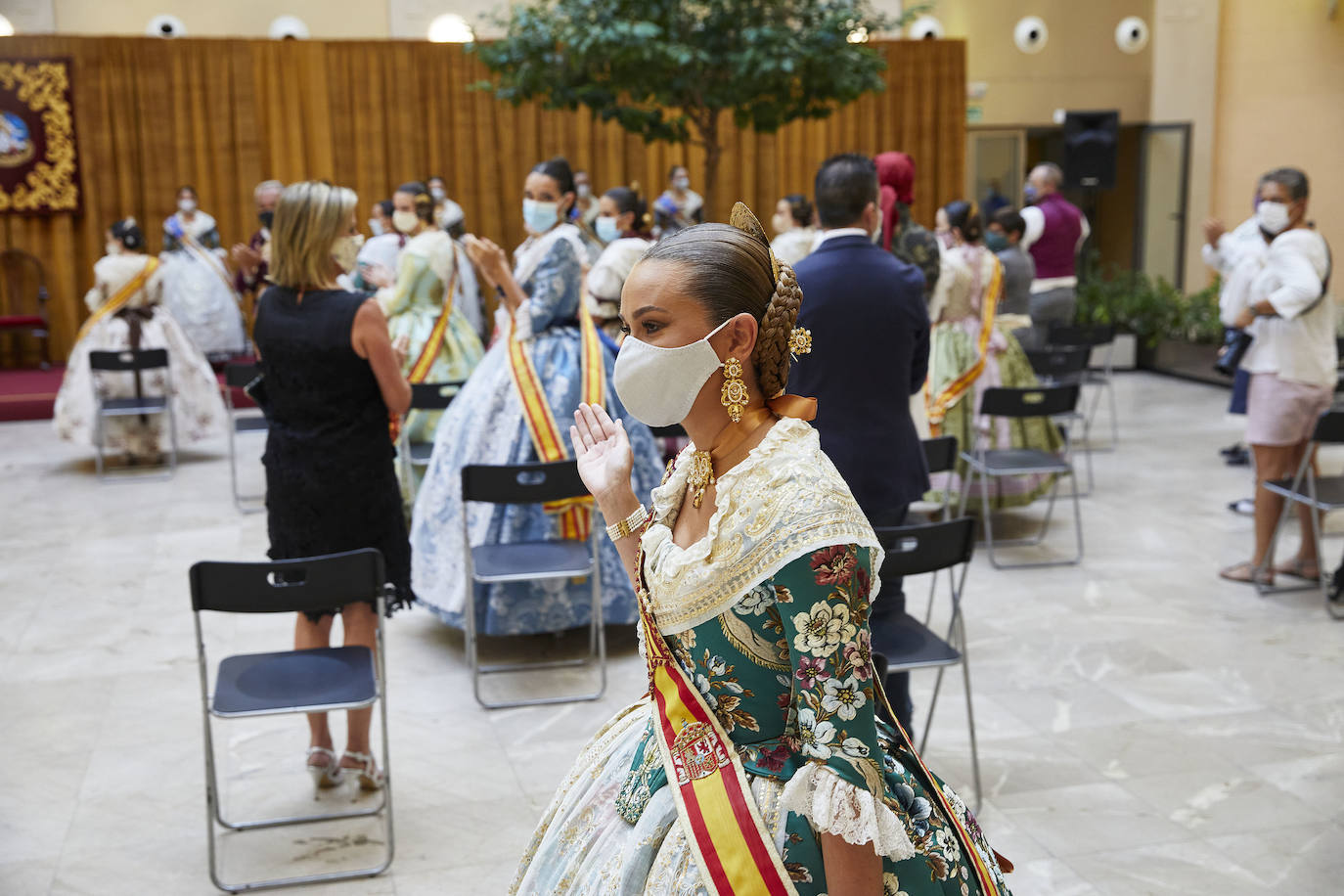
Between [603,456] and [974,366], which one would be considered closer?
[603,456]

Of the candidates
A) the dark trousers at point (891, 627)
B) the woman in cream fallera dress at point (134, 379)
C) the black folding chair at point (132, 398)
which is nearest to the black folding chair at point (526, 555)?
the dark trousers at point (891, 627)

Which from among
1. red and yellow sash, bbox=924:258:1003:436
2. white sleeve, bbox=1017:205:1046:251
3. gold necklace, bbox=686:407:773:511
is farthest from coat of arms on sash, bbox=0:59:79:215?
gold necklace, bbox=686:407:773:511

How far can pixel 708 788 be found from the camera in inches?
57.0

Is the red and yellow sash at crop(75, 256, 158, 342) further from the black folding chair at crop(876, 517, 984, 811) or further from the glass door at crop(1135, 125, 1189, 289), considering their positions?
the glass door at crop(1135, 125, 1189, 289)

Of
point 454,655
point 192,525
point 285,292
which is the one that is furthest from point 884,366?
point 192,525

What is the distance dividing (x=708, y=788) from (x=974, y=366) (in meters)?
4.58

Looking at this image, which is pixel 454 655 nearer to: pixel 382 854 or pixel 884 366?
pixel 382 854

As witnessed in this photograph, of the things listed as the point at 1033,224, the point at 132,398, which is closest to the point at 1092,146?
the point at 1033,224

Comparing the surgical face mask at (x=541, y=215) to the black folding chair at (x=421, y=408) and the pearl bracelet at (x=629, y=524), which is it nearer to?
the black folding chair at (x=421, y=408)

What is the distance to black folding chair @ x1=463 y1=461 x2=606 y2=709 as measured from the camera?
148 inches

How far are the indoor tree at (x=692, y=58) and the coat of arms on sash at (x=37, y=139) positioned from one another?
588cm

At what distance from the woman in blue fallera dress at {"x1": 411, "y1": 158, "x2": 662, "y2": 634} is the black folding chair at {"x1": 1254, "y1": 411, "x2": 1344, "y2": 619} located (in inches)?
94.4

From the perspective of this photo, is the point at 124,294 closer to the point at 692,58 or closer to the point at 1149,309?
the point at 692,58

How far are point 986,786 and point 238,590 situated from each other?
198 centimetres
